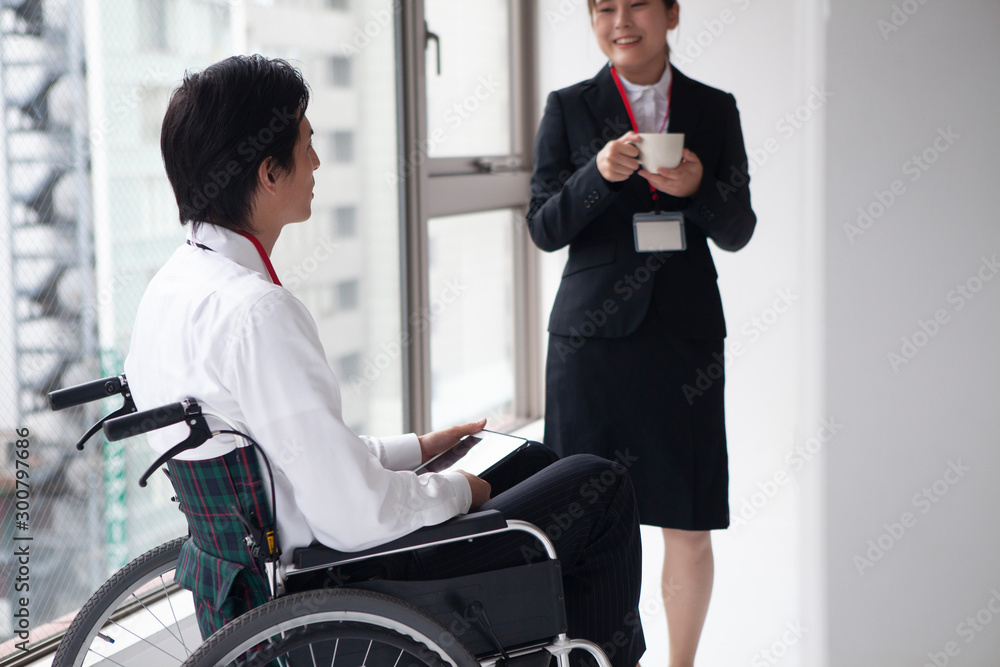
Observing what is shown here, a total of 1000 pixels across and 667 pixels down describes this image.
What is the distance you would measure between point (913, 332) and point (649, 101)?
74 centimetres

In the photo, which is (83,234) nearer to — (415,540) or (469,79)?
(415,540)

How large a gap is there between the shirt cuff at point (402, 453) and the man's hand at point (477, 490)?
0.57 feet

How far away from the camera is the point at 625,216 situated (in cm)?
171

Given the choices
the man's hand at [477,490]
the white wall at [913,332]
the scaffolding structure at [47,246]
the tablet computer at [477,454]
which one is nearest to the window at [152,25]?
the scaffolding structure at [47,246]

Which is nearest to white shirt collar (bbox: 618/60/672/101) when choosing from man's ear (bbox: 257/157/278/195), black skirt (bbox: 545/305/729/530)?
black skirt (bbox: 545/305/729/530)

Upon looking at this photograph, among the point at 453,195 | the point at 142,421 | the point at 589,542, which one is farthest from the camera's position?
the point at 453,195

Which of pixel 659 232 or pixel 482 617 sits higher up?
pixel 659 232

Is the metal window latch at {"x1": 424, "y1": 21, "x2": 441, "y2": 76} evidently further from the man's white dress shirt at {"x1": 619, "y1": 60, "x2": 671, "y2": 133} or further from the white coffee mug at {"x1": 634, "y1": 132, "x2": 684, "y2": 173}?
the white coffee mug at {"x1": 634, "y1": 132, "x2": 684, "y2": 173}

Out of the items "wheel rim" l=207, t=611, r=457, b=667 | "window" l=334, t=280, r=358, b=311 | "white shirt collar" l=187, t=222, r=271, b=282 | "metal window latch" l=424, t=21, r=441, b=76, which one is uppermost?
"metal window latch" l=424, t=21, r=441, b=76

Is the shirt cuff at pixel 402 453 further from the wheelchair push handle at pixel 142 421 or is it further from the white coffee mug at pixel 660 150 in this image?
the white coffee mug at pixel 660 150

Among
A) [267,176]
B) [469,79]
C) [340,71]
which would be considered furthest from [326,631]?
[469,79]

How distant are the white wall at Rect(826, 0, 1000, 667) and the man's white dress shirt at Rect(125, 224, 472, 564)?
1.13 metres

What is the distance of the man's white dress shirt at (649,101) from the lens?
176cm

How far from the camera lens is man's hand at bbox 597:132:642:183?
1523mm
